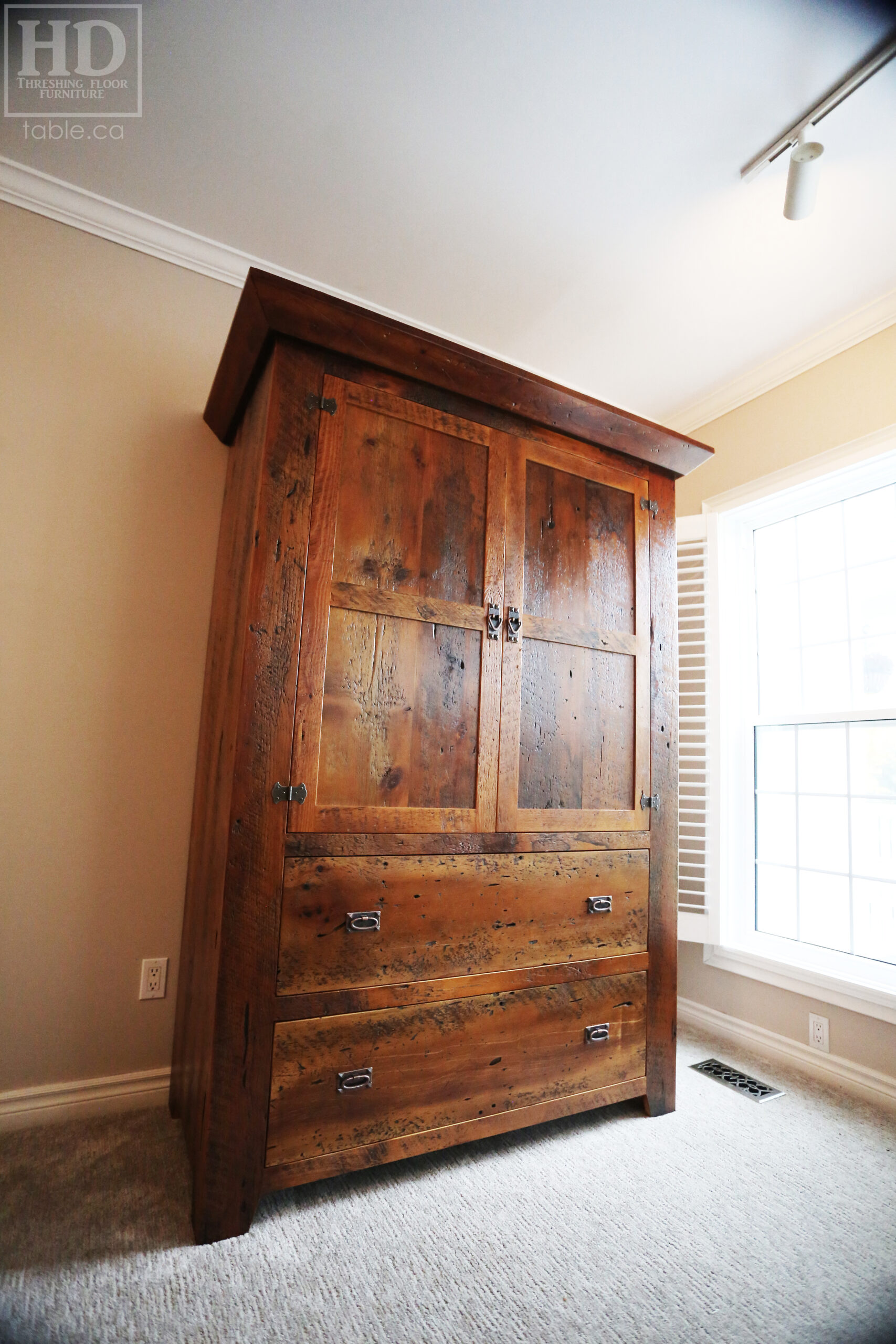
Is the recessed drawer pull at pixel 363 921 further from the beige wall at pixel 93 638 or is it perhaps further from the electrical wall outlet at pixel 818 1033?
the electrical wall outlet at pixel 818 1033

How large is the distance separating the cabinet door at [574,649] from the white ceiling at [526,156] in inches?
31.1

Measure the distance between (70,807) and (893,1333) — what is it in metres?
2.23

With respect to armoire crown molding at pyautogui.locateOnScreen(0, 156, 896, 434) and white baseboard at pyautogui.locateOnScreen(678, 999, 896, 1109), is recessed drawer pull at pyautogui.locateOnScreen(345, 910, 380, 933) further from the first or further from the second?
armoire crown molding at pyautogui.locateOnScreen(0, 156, 896, 434)

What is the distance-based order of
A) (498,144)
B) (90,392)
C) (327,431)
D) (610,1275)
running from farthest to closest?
1. (90,392)
2. (498,144)
3. (327,431)
4. (610,1275)

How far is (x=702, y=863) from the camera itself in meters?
2.80

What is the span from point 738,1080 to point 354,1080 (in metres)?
1.50

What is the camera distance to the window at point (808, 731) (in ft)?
7.90

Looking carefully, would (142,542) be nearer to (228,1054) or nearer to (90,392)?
(90,392)

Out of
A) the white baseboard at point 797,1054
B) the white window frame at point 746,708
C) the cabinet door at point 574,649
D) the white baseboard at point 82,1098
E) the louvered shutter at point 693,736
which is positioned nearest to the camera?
the white baseboard at point 82,1098

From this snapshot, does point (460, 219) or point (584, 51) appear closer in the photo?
point (584, 51)

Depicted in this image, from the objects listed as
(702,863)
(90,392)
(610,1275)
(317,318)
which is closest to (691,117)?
(317,318)

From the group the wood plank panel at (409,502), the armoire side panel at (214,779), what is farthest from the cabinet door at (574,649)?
the armoire side panel at (214,779)

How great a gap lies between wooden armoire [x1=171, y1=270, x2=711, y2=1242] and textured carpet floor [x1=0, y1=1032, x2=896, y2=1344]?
0.35 ft

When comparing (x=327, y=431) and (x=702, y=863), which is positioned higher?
(x=327, y=431)
